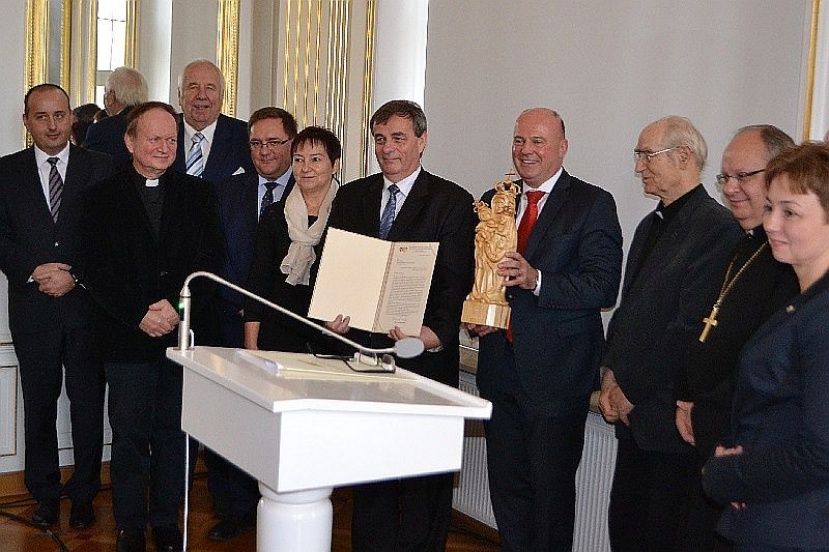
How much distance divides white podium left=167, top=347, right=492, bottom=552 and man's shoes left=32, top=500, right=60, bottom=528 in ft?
8.20

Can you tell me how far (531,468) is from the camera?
391 cm

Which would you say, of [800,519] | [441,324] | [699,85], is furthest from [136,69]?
[800,519]

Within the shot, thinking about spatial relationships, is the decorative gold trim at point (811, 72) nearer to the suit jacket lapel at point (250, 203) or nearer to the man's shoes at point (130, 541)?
the suit jacket lapel at point (250, 203)

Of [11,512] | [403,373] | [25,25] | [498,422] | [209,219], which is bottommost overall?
[11,512]

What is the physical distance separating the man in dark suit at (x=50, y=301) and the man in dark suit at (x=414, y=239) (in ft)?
4.99

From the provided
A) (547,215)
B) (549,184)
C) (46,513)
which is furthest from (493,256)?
(46,513)

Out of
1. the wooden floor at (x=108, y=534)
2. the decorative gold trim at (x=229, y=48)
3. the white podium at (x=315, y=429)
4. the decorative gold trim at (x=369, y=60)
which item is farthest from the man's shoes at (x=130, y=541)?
the decorative gold trim at (x=369, y=60)

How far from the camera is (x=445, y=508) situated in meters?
4.16

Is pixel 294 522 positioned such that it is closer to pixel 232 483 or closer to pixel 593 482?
pixel 593 482

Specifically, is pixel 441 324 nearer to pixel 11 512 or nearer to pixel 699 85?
pixel 699 85

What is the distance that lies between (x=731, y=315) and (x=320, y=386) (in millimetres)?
1184

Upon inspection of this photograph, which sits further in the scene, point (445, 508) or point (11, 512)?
point (11, 512)

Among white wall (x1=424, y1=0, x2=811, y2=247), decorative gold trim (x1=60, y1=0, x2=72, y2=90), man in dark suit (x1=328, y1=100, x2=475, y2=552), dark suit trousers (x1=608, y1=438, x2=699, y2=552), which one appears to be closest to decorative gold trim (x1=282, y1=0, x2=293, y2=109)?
white wall (x1=424, y1=0, x2=811, y2=247)

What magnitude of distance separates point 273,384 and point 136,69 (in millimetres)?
3720
